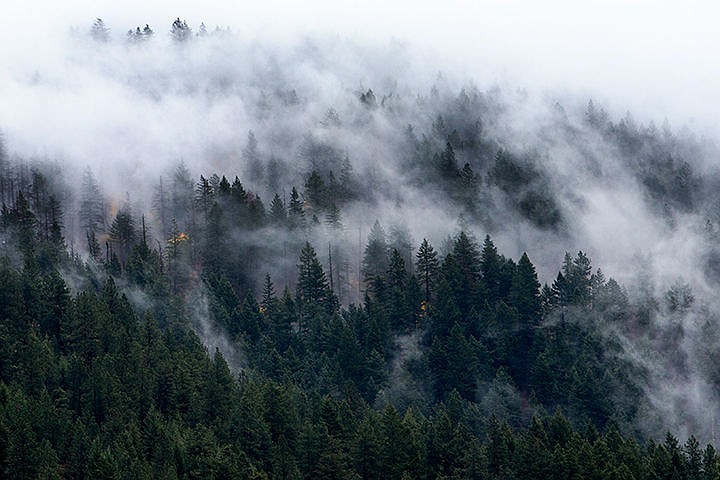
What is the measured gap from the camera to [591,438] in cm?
10525

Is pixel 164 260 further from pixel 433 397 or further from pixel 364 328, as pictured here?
pixel 433 397

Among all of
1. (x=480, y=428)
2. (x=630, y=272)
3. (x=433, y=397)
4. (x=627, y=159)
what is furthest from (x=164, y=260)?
(x=627, y=159)

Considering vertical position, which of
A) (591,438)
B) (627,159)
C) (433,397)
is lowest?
(591,438)

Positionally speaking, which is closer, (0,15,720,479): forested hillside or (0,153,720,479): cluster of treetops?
(0,153,720,479): cluster of treetops

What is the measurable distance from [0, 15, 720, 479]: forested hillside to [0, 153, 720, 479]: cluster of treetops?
0.95 ft

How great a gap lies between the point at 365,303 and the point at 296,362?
659 inches

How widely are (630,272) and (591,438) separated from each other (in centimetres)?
5777

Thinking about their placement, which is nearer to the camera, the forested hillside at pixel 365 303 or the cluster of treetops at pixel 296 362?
the cluster of treetops at pixel 296 362

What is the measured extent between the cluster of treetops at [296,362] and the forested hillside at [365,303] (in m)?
0.29

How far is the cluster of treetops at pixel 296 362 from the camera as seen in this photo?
306ft

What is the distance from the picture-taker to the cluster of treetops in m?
93.4

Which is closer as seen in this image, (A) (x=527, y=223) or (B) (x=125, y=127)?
(A) (x=527, y=223)

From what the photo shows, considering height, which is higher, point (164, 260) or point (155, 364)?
point (164, 260)

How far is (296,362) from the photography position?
127 meters
